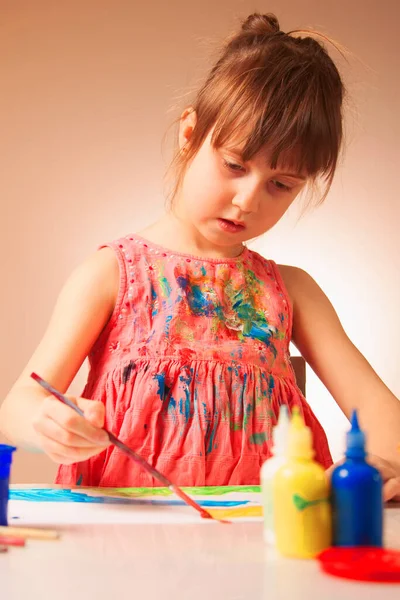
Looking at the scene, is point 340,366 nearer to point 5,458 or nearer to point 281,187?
point 281,187

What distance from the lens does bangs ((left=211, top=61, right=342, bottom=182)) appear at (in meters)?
1.07

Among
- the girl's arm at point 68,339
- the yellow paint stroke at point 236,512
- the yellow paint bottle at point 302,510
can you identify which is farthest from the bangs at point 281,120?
the yellow paint bottle at point 302,510

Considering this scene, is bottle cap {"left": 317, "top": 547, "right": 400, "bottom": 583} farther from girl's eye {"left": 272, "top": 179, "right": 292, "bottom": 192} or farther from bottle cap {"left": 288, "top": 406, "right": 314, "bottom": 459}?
girl's eye {"left": 272, "top": 179, "right": 292, "bottom": 192}

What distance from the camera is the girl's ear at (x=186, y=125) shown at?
1185 millimetres

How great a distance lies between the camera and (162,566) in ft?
1.89

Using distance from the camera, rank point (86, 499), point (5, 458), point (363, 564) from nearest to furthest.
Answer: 1. point (363, 564)
2. point (5, 458)
3. point (86, 499)

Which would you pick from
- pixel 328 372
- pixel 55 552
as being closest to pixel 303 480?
pixel 55 552

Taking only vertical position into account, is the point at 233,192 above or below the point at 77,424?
above

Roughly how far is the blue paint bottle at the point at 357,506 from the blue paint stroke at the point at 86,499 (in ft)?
0.85

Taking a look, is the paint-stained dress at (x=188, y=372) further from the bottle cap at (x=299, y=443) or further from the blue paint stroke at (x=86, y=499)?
the bottle cap at (x=299, y=443)

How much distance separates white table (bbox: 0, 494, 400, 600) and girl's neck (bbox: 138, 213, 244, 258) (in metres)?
0.52

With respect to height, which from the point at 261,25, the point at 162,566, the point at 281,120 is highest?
the point at 261,25

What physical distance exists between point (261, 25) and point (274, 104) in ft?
0.69

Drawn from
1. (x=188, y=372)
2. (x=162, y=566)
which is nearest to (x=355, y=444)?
(x=162, y=566)
